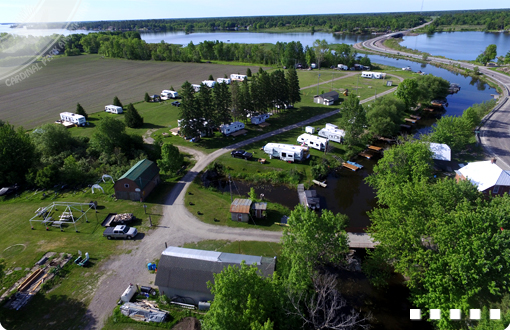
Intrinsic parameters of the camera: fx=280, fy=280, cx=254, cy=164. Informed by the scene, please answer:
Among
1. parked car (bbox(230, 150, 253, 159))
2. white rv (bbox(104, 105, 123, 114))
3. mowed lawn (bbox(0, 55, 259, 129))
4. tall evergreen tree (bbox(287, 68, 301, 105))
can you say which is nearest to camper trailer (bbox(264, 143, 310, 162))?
parked car (bbox(230, 150, 253, 159))

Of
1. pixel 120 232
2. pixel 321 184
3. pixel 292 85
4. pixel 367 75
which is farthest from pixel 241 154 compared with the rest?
pixel 367 75

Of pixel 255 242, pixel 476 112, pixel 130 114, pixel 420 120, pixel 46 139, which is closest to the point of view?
pixel 255 242

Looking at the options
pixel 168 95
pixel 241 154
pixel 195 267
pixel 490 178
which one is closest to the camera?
pixel 195 267

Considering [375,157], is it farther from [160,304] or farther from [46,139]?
[46,139]

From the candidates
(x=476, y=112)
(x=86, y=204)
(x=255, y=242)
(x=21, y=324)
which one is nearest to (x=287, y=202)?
(x=255, y=242)

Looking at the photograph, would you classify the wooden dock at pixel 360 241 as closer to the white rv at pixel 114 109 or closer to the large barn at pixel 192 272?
the large barn at pixel 192 272

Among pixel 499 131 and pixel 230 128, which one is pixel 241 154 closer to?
pixel 230 128

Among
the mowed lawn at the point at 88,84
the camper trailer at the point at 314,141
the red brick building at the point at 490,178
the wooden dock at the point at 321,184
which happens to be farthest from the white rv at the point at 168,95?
the red brick building at the point at 490,178
